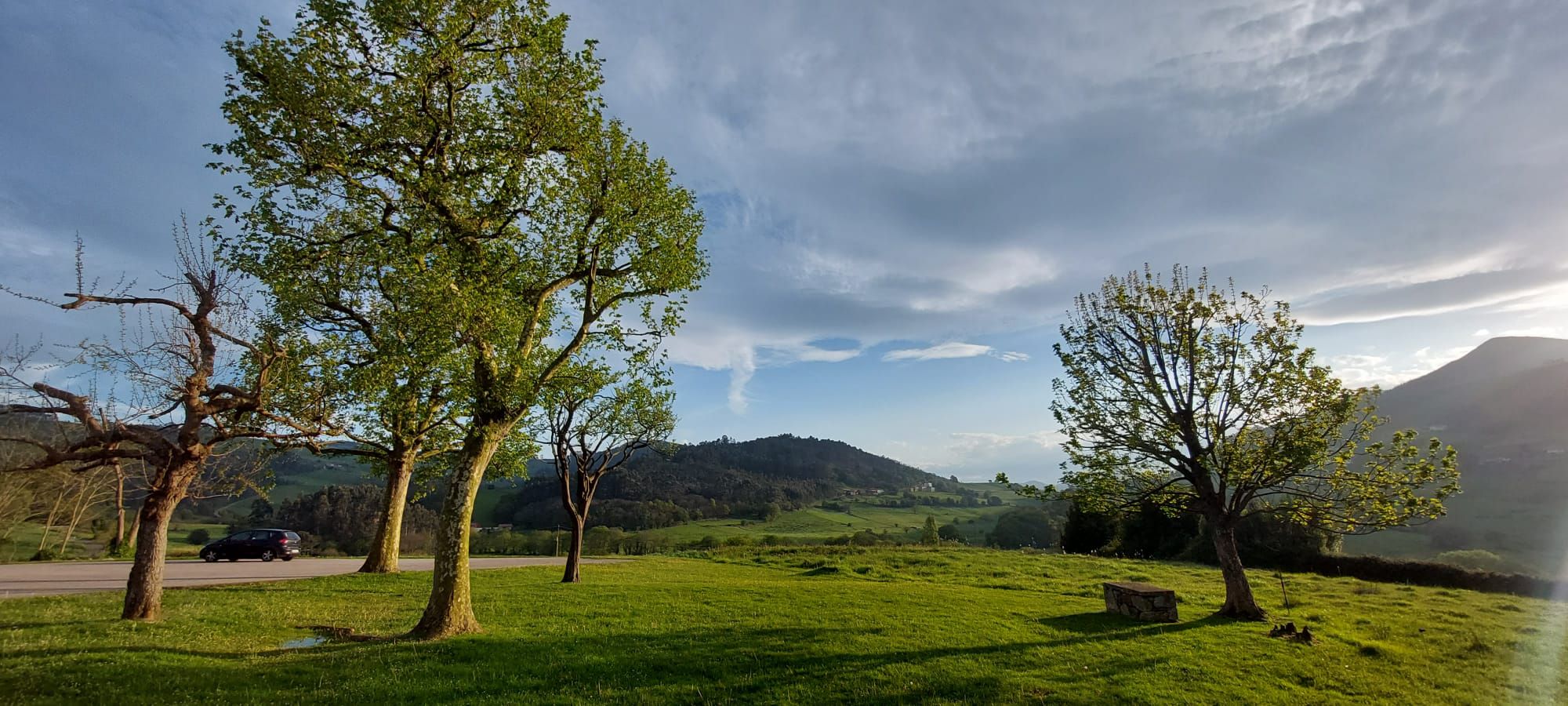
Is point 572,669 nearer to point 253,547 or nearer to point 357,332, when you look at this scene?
point 357,332

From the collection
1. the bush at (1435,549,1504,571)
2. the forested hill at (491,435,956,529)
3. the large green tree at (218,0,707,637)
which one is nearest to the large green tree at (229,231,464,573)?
the large green tree at (218,0,707,637)

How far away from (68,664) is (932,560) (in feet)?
129

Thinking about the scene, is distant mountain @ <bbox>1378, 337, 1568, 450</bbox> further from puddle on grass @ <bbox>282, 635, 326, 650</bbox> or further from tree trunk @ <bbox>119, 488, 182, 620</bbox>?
tree trunk @ <bbox>119, 488, 182, 620</bbox>

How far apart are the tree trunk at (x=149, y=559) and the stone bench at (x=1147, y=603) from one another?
84.6 feet

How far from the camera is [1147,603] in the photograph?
58.8 ft

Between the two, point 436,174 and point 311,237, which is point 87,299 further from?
point 436,174

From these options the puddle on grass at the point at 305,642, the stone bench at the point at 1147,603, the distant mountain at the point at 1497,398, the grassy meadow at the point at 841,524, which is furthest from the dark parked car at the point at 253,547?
the distant mountain at the point at 1497,398

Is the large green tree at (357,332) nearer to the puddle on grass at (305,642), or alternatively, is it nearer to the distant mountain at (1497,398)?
the puddle on grass at (305,642)

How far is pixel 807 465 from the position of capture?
616ft

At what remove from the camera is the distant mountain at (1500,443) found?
7669 cm

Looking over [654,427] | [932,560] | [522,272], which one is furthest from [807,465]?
[522,272]

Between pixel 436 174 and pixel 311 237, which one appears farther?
pixel 311 237

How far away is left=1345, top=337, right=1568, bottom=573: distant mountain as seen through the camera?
76.7 meters

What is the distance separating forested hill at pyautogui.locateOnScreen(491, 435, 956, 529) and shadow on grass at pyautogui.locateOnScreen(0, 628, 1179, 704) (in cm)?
6729
